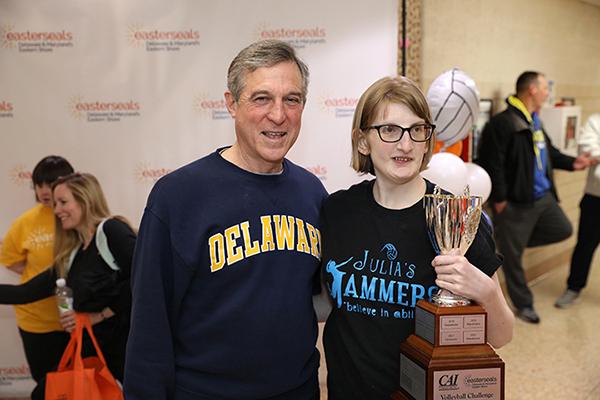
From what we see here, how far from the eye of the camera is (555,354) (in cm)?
362

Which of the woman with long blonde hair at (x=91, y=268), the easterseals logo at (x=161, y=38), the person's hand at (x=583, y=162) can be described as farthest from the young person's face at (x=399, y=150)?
the person's hand at (x=583, y=162)

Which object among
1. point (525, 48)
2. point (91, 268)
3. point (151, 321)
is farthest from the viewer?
point (525, 48)

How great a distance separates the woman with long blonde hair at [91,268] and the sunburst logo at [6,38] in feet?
3.34

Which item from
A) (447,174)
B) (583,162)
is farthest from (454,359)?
(583,162)

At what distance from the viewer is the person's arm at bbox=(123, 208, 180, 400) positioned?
52.2 inches

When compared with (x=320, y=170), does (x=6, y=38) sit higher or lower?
higher

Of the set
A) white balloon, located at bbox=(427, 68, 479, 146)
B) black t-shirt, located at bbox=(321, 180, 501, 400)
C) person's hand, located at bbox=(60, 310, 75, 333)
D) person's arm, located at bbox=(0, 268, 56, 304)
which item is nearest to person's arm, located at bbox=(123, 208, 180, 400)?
black t-shirt, located at bbox=(321, 180, 501, 400)

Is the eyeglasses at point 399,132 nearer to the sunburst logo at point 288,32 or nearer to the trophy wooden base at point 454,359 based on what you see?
the trophy wooden base at point 454,359

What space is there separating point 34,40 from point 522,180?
11.2ft

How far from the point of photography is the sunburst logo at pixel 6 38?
9.50ft

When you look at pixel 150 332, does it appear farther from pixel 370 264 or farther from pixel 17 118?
pixel 17 118

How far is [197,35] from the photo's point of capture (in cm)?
300

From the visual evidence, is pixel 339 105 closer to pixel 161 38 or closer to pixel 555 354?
pixel 161 38

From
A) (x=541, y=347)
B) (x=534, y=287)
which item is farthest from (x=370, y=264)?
(x=534, y=287)
